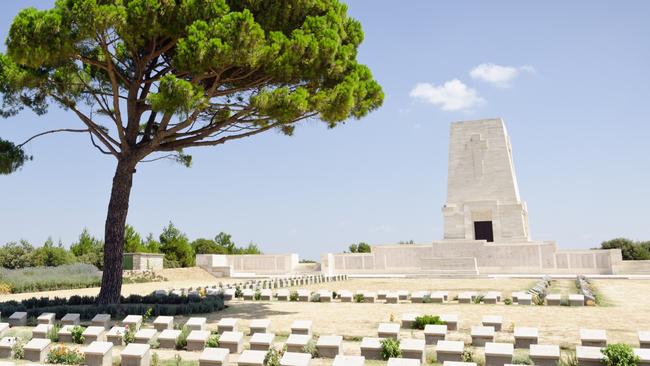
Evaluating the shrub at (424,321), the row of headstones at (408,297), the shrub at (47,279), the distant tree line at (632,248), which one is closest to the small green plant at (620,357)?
the shrub at (424,321)

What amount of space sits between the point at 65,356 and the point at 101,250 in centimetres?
3260

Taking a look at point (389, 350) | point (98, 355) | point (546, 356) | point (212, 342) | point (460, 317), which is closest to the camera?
point (546, 356)

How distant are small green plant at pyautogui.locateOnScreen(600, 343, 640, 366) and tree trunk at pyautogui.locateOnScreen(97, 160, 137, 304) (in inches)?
409

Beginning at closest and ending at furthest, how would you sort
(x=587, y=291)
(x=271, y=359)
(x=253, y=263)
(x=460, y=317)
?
(x=271, y=359) → (x=460, y=317) → (x=587, y=291) → (x=253, y=263)

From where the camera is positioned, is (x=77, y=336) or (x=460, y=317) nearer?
(x=77, y=336)

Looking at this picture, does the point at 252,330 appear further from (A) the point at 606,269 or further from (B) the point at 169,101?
(A) the point at 606,269

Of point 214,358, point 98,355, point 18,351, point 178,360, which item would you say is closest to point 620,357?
point 214,358

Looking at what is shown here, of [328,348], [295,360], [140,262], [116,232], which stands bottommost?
[328,348]

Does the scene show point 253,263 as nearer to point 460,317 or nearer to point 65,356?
point 460,317

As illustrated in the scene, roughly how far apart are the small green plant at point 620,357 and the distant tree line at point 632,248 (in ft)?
112

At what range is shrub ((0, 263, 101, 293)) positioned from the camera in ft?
70.4

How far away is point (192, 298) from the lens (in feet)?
45.5

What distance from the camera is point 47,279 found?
2258cm

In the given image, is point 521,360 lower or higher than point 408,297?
higher
